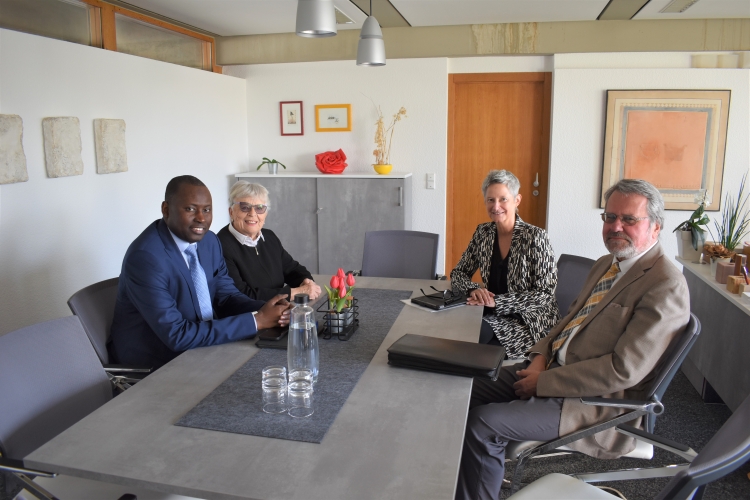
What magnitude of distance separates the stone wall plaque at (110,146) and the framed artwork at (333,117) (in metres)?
2.16

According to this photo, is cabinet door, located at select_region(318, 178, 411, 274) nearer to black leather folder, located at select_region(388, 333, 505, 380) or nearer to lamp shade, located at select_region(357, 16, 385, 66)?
lamp shade, located at select_region(357, 16, 385, 66)

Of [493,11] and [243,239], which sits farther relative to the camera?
[493,11]

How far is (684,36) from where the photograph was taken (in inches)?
199

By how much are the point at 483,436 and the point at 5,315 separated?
2809 millimetres

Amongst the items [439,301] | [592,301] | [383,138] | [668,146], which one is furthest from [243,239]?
[668,146]

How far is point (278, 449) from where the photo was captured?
1471mm

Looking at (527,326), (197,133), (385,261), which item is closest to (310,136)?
(197,133)

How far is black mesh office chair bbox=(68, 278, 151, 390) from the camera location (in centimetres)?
229

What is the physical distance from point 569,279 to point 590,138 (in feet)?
Answer: 9.00

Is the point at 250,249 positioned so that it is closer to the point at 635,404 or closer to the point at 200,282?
the point at 200,282

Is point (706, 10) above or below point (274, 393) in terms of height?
above

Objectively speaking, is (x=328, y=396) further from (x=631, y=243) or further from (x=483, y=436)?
(x=631, y=243)

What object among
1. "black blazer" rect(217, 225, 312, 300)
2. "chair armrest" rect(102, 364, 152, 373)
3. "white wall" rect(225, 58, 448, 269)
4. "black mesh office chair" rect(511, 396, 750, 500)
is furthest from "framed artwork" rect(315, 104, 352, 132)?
"black mesh office chair" rect(511, 396, 750, 500)

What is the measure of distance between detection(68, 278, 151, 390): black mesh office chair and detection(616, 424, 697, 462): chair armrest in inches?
69.6
